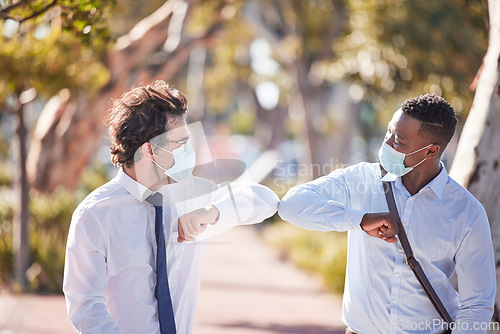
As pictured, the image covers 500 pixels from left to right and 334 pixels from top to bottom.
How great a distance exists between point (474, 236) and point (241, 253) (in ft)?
40.6

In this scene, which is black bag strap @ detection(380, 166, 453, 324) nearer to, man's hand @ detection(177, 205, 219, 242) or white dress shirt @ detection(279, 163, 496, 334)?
white dress shirt @ detection(279, 163, 496, 334)

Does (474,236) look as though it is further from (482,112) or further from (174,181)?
(482,112)

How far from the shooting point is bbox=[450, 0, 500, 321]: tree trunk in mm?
4609

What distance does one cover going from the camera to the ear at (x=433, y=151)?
3363 mm

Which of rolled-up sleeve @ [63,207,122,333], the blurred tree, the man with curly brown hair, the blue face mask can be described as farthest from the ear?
the blurred tree

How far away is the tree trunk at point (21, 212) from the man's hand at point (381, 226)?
734 cm

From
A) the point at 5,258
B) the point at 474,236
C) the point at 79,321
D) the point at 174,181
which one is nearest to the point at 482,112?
the point at 474,236

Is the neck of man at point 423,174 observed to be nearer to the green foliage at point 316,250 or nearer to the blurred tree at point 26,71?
the blurred tree at point 26,71

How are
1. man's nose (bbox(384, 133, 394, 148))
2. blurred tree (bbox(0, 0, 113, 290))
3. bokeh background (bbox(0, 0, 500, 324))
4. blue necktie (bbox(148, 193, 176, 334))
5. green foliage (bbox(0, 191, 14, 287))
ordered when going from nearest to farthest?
1. blue necktie (bbox(148, 193, 176, 334))
2. man's nose (bbox(384, 133, 394, 148))
3. blurred tree (bbox(0, 0, 113, 290))
4. bokeh background (bbox(0, 0, 500, 324))
5. green foliage (bbox(0, 191, 14, 287))

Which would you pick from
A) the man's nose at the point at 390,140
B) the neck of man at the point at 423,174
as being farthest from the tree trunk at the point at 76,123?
the neck of man at the point at 423,174

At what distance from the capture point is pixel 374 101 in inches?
569

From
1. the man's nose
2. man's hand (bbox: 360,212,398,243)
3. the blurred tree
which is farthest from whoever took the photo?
the blurred tree

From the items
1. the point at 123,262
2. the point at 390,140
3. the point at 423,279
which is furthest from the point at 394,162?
the point at 123,262

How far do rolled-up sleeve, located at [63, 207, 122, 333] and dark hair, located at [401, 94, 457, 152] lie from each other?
1564mm
